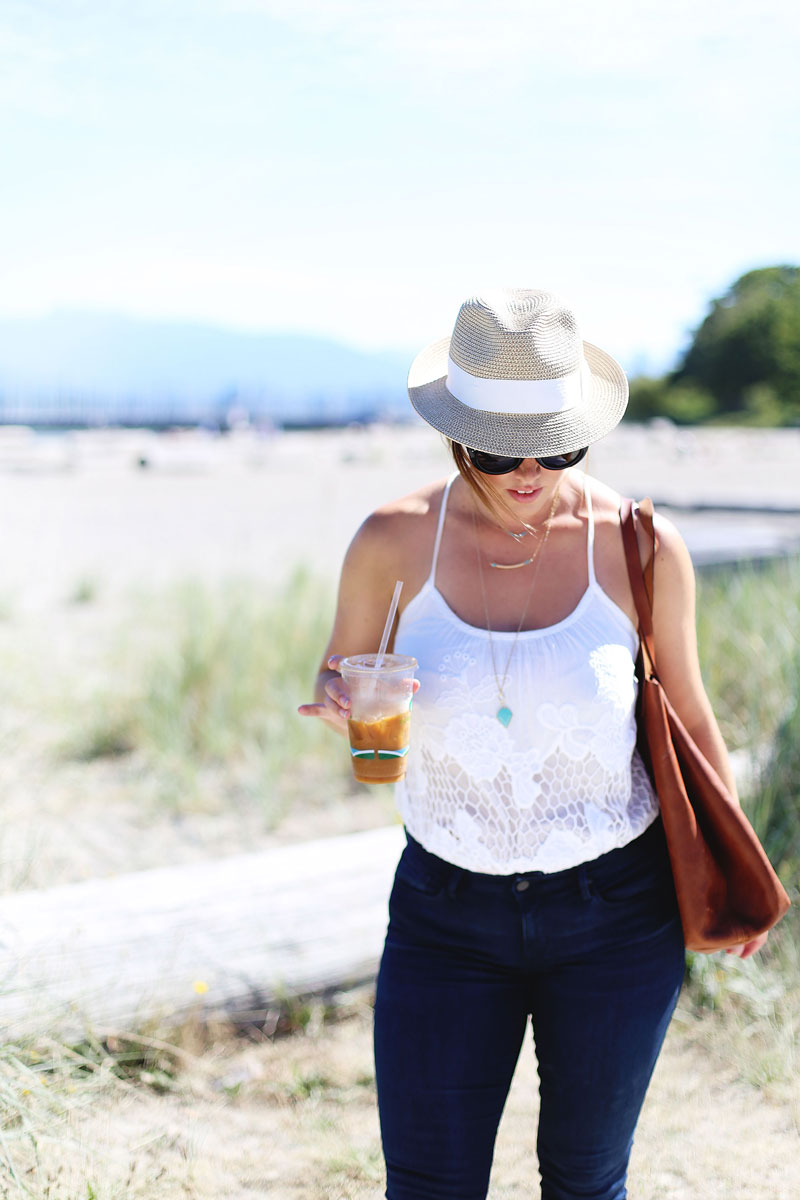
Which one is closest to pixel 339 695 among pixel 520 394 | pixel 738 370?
pixel 520 394

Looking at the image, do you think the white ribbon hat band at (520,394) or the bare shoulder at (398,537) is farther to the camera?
the bare shoulder at (398,537)

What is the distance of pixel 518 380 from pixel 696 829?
76cm

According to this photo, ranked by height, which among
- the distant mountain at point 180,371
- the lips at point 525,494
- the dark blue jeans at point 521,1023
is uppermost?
the lips at point 525,494

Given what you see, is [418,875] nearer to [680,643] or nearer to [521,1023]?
[521,1023]

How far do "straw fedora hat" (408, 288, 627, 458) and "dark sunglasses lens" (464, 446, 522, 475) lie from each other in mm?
31

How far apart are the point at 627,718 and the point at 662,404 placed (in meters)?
56.8

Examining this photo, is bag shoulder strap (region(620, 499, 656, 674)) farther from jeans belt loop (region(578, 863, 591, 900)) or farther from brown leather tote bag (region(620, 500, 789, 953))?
jeans belt loop (region(578, 863, 591, 900))

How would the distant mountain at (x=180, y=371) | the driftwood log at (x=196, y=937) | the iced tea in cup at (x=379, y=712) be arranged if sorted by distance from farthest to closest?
1. the distant mountain at (x=180, y=371)
2. the driftwood log at (x=196, y=937)
3. the iced tea in cup at (x=379, y=712)

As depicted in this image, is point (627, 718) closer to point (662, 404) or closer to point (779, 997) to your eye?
point (779, 997)

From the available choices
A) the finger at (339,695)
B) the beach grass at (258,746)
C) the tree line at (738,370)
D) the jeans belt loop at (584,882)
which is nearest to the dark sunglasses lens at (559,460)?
the finger at (339,695)

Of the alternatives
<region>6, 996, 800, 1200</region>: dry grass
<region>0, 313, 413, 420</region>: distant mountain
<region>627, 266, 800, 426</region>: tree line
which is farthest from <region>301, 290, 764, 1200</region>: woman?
<region>0, 313, 413, 420</region>: distant mountain

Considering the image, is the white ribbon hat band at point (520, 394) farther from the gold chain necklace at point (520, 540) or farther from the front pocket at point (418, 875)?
the front pocket at point (418, 875)

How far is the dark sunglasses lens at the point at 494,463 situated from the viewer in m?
1.63

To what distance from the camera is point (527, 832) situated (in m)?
1.63
